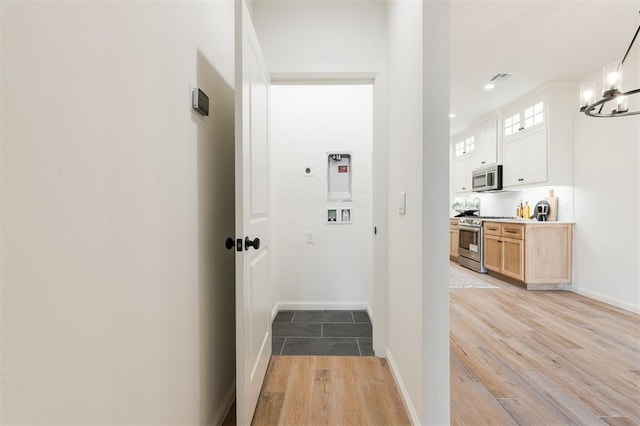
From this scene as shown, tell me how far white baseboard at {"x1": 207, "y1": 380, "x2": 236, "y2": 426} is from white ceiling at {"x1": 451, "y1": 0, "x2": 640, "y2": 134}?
3225mm

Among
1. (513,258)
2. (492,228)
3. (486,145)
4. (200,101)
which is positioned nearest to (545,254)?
(513,258)

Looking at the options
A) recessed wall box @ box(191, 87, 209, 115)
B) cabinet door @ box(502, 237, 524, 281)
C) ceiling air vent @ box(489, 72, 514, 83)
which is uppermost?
ceiling air vent @ box(489, 72, 514, 83)

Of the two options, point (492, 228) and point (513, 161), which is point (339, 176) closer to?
point (492, 228)

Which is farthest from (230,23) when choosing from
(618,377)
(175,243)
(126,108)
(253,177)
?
(618,377)

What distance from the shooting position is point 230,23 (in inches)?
67.3

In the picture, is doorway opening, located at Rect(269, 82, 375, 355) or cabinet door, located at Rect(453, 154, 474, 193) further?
cabinet door, located at Rect(453, 154, 474, 193)

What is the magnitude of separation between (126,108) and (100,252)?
0.39 meters

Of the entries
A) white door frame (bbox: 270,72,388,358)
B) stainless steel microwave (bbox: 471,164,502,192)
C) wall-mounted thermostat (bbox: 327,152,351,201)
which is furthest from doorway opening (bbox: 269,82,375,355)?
stainless steel microwave (bbox: 471,164,502,192)

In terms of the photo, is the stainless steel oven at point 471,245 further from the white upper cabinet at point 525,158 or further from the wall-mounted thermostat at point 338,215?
the wall-mounted thermostat at point 338,215

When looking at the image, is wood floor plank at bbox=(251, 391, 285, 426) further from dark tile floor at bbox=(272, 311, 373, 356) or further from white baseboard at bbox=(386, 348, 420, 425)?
white baseboard at bbox=(386, 348, 420, 425)

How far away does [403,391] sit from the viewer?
5.19ft

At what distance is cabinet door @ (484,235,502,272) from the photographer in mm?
4387

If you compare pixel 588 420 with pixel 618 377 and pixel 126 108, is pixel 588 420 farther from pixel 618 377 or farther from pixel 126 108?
pixel 126 108

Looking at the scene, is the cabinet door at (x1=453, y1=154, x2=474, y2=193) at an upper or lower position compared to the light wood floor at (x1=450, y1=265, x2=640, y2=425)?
upper
